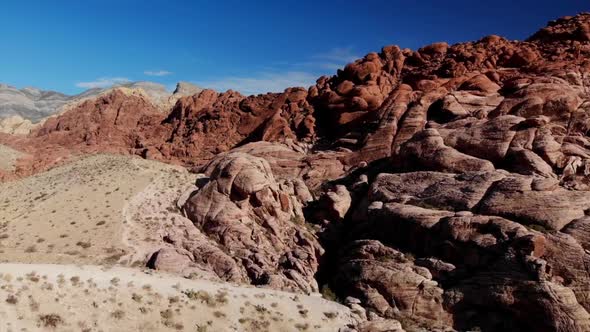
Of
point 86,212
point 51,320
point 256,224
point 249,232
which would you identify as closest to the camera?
point 51,320

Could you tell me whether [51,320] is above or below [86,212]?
below

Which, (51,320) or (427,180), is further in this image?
(427,180)

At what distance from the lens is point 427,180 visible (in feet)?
110

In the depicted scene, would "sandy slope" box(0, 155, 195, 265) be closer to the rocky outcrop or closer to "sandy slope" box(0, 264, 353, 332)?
the rocky outcrop

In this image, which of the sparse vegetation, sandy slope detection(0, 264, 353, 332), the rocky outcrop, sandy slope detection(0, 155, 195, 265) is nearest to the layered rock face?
the rocky outcrop

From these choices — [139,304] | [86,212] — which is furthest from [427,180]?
[86,212]

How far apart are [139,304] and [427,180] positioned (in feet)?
72.0

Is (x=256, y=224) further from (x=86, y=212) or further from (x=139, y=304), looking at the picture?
(x=86, y=212)

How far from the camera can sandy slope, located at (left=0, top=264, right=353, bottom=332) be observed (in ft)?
67.8

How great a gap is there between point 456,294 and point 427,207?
7295 mm

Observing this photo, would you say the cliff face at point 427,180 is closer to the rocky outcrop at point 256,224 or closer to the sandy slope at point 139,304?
the rocky outcrop at point 256,224

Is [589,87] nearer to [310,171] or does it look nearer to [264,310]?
[310,171]

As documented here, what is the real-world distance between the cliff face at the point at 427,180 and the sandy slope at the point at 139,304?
3.35 m

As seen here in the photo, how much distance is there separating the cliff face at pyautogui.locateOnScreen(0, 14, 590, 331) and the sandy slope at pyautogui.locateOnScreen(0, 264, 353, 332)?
3348mm
